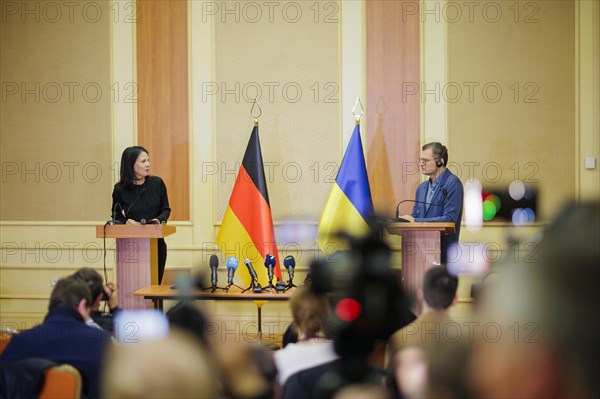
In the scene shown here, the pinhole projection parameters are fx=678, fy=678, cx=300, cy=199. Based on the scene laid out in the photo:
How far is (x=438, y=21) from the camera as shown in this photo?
6543 mm

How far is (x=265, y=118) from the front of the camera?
6.74m

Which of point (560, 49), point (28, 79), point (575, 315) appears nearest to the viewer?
point (575, 315)

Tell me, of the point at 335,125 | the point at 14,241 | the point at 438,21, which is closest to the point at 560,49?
the point at 438,21

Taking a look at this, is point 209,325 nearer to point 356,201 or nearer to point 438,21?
point 356,201

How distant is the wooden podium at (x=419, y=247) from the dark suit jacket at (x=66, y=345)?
261 cm

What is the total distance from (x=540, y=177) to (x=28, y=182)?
16.8 feet

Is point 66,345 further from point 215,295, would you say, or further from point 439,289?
point 215,295

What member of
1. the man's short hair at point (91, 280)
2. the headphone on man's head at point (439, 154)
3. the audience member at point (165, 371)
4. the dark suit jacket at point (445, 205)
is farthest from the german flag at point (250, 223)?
the audience member at point (165, 371)

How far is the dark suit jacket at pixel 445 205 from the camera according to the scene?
5141mm

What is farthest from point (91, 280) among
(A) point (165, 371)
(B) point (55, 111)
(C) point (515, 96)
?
(C) point (515, 96)

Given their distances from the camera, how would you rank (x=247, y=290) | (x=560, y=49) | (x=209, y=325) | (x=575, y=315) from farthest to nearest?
(x=560, y=49)
(x=247, y=290)
(x=209, y=325)
(x=575, y=315)

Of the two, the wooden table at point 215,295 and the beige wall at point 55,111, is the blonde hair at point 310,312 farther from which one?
the beige wall at point 55,111

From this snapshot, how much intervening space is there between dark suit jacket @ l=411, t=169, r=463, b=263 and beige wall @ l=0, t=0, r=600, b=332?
1.13 metres

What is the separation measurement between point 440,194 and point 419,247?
72 cm
